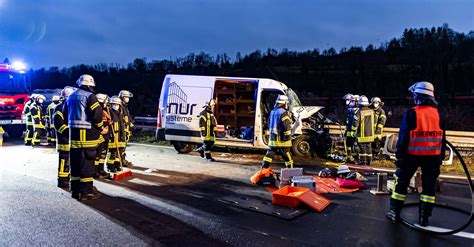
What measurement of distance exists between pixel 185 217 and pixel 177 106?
6385 millimetres

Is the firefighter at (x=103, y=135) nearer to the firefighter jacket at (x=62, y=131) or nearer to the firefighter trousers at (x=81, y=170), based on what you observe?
the firefighter jacket at (x=62, y=131)

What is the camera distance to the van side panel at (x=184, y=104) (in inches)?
440

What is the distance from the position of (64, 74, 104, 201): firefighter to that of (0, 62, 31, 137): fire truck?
1120 centimetres

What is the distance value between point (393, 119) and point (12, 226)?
18.5m

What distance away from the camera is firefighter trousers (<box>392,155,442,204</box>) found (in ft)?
16.5

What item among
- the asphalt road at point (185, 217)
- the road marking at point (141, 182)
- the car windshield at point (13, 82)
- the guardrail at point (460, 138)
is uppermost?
the car windshield at point (13, 82)

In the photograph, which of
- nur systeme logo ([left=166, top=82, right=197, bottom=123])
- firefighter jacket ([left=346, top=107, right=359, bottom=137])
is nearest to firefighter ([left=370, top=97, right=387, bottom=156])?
firefighter jacket ([left=346, top=107, right=359, bottom=137])

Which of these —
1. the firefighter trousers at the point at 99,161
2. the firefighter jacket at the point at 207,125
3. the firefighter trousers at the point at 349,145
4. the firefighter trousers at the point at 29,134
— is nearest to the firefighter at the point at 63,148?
the firefighter trousers at the point at 99,161

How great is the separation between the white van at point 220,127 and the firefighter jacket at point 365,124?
109cm

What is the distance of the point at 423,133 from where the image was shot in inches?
196

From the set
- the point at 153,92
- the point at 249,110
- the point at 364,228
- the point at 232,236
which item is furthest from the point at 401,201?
the point at 153,92

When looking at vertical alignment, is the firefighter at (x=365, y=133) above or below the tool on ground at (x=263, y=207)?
above

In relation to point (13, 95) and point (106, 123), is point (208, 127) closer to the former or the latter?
point (106, 123)

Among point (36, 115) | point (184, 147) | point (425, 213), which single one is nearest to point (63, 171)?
point (184, 147)
